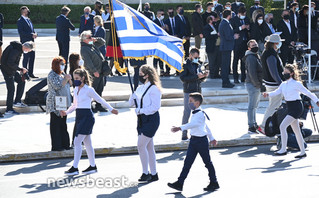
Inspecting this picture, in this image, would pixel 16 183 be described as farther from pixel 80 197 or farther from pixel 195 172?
pixel 195 172

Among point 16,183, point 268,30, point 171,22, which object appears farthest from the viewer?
point 171,22

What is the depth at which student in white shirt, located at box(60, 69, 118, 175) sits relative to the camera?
406 inches

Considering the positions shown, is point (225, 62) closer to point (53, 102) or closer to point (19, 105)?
point (19, 105)

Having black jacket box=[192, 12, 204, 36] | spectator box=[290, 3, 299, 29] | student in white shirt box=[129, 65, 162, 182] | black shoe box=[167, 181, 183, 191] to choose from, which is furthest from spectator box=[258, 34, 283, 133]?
spectator box=[290, 3, 299, 29]

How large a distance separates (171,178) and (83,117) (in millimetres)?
1739

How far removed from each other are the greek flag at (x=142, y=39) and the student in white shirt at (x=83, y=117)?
132 centimetres

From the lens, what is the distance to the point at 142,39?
1157cm

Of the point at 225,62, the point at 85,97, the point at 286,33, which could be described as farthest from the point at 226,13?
the point at 85,97

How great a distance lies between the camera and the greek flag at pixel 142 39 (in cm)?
1147

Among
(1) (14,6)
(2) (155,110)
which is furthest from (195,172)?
(1) (14,6)

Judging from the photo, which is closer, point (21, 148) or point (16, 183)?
point (16, 183)

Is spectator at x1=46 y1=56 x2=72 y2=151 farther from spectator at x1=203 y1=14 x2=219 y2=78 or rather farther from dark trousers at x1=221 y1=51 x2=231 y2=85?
spectator at x1=203 y1=14 x2=219 y2=78

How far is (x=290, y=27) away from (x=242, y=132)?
7156 mm

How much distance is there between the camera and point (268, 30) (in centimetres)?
1836
